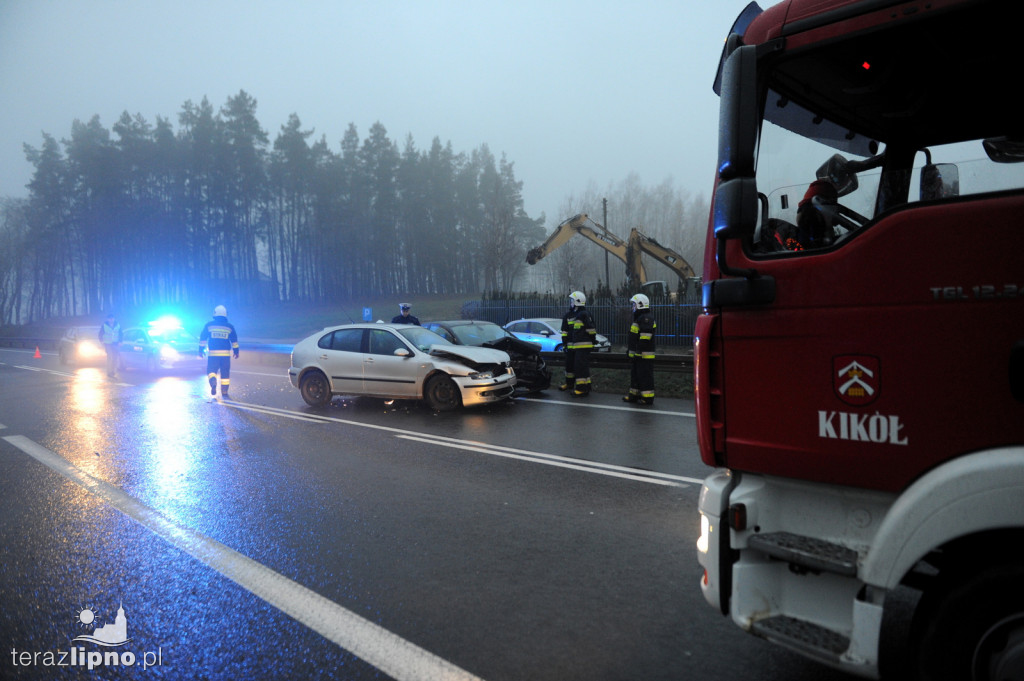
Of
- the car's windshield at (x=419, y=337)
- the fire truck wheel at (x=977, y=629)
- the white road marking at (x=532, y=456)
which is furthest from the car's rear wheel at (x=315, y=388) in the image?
the fire truck wheel at (x=977, y=629)

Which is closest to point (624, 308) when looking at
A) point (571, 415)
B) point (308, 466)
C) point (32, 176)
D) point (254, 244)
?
point (571, 415)

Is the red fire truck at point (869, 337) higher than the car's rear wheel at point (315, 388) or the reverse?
higher

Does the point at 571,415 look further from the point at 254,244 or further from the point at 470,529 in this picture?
the point at 254,244

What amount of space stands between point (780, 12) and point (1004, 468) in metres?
1.89

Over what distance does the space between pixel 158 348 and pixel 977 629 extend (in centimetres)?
1999

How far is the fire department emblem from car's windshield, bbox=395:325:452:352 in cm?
883

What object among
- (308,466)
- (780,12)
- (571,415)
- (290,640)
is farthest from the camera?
(571,415)

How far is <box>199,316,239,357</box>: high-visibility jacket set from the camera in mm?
12688

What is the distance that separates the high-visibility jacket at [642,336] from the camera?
10.7 m

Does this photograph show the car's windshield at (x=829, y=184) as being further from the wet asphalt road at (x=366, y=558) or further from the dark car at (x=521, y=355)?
the dark car at (x=521, y=355)

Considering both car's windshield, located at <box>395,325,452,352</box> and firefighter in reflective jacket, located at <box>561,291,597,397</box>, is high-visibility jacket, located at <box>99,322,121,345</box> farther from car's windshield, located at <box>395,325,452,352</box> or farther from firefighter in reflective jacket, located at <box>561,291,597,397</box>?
firefighter in reflective jacket, located at <box>561,291,597,397</box>

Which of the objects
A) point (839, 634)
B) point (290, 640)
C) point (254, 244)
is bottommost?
point (290, 640)

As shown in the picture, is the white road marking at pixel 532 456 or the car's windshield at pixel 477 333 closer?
the white road marking at pixel 532 456

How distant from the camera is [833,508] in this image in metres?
2.37
